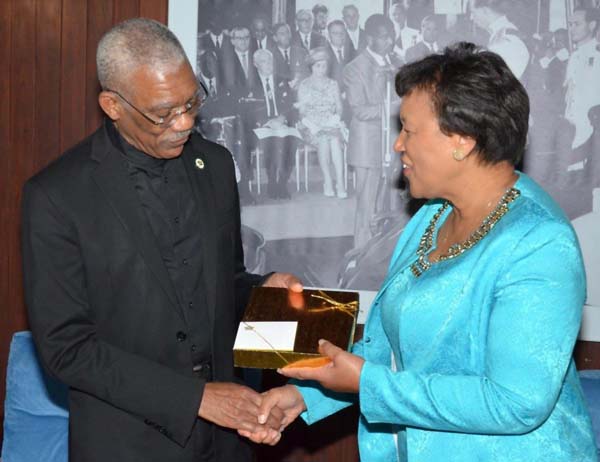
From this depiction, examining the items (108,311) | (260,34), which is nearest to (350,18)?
(260,34)

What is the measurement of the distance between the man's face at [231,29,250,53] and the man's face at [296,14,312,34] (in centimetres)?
24

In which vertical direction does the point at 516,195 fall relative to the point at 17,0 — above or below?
below

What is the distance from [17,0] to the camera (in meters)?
4.03

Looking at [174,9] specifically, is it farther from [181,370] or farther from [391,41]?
[181,370]

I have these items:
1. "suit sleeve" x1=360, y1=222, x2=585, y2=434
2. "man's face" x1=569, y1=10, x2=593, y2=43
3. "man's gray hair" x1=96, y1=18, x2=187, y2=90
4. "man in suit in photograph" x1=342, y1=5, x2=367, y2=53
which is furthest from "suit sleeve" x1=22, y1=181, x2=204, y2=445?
"man's face" x1=569, y1=10, x2=593, y2=43

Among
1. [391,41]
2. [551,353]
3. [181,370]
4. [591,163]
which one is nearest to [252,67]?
[391,41]

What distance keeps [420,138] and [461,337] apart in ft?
1.50

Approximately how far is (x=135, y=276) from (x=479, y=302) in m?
0.93

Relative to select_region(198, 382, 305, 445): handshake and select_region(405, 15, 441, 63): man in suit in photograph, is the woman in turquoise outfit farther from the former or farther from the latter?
select_region(405, 15, 441, 63): man in suit in photograph

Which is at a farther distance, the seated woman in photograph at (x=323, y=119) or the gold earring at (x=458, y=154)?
the seated woman in photograph at (x=323, y=119)

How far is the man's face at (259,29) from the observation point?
377cm

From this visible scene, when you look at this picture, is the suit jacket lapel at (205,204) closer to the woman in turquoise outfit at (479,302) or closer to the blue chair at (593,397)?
the woman in turquoise outfit at (479,302)

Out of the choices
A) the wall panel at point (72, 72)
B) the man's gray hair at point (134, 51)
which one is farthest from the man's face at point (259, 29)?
the man's gray hair at point (134, 51)

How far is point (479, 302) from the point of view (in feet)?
6.02
